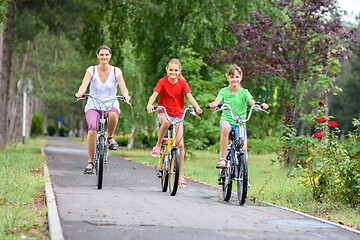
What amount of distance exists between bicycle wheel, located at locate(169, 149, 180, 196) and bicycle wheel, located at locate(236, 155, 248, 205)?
1011 millimetres

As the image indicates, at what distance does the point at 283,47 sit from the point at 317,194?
25.3ft

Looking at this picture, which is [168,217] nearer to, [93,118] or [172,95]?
[172,95]

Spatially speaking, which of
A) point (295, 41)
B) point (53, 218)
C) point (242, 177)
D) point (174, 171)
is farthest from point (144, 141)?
point (53, 218)

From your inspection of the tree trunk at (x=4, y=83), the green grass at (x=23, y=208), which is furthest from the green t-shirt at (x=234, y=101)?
the tree trunk at (x=4, y=83)

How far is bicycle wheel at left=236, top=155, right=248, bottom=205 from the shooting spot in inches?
310

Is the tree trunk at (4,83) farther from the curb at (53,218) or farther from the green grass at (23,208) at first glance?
the curb at (53,218)

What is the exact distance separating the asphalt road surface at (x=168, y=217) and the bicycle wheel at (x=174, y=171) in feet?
0.54

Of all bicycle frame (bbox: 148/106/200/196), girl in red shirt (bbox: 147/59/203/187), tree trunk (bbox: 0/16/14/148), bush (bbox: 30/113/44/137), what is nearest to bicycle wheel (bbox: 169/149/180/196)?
bicycle frame (bbox: 148/106/200/196)

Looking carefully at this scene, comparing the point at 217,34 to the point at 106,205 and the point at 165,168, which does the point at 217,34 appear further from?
the point at 106,205

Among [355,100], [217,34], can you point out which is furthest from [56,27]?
[355,100]

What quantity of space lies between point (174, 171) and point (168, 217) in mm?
1907

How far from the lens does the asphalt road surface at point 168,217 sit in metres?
5.77

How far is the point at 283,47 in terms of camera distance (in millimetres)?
15945

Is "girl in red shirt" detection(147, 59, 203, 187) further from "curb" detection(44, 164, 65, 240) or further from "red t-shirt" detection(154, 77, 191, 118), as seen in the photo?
"curb" detection(44, 164, 65, 240)
